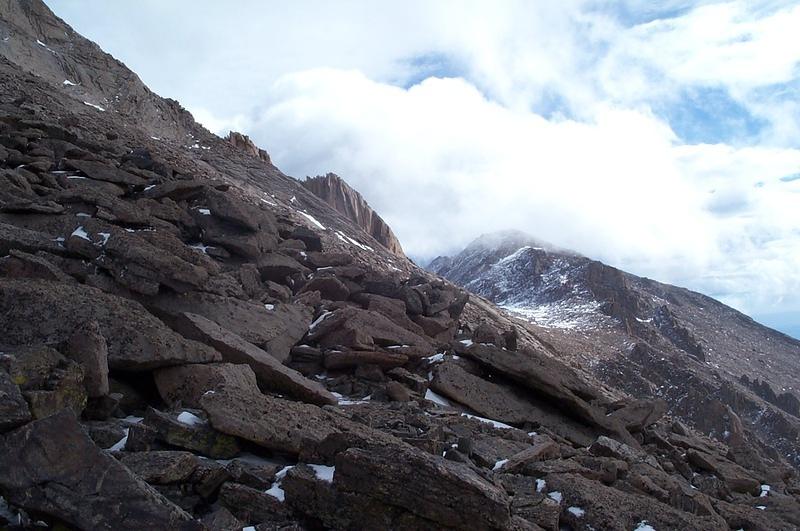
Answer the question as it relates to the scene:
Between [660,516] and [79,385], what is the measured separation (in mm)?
9321

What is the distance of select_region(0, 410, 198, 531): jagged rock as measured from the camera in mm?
5445

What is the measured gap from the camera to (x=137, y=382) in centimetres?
969

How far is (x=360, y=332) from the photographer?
47.4 feet

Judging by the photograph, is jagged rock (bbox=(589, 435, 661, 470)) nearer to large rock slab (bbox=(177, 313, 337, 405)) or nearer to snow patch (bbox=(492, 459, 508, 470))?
snow patch (bbox=(492, 459, 508, 470))

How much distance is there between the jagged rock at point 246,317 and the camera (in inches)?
477

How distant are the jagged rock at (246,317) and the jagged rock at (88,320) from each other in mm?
1635

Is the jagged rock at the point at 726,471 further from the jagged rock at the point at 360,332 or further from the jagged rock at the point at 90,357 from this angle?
the jagged rock at the point at 90,357

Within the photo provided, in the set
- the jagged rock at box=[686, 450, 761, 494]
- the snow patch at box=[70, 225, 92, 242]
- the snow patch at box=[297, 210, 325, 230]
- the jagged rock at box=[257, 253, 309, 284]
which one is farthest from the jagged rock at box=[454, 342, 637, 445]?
the snow patch at box=[297, 210, 325, 230]

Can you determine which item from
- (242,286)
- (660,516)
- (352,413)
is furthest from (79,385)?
(660,516)

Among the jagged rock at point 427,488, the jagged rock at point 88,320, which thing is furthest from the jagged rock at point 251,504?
the jagged rock at point 88,320

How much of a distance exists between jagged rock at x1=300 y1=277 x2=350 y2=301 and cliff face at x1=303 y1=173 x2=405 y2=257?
56.2m

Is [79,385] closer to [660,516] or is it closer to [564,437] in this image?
[660,516]

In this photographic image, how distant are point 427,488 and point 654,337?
10762 cm

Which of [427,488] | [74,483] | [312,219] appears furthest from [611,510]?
[312,219]
